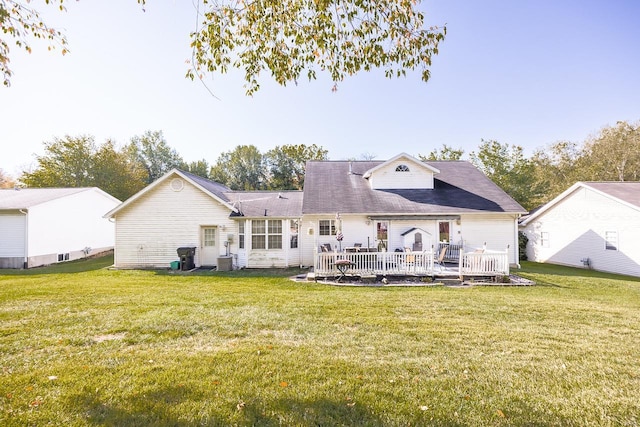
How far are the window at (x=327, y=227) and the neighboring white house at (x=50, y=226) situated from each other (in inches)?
666

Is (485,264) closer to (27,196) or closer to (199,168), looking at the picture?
(27,196)

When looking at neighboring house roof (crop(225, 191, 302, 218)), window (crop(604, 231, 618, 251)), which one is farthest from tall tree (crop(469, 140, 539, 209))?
neighboring house roof (crop(225, 191, 302, 218))

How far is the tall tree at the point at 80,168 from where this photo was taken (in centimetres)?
3216

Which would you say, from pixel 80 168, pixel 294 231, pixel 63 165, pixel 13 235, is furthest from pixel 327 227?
Answer: pixel 63 165

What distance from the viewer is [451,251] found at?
15953 mm

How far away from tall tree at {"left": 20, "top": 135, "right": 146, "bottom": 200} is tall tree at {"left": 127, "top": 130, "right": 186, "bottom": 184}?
553 inches

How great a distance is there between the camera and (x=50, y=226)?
754 inches

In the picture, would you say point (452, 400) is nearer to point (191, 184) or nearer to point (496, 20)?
point (496, 20)

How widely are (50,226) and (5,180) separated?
143ft

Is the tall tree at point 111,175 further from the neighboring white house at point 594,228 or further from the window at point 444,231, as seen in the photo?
the neighboring white house at point 594,228

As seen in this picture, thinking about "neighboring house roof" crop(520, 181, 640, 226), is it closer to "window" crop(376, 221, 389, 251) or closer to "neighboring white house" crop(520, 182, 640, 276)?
"neighboring white house" crop(520, 182, 640, 276)

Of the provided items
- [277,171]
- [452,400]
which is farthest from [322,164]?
[277,171]

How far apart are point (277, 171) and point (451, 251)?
111 ft

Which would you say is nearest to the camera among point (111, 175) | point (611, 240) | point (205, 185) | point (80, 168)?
point (611, 240)
